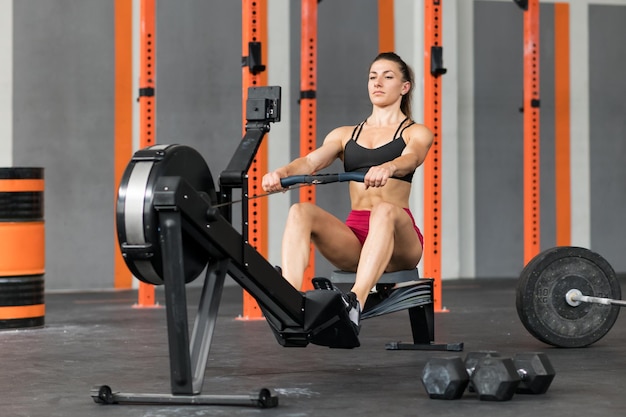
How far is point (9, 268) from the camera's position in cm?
577

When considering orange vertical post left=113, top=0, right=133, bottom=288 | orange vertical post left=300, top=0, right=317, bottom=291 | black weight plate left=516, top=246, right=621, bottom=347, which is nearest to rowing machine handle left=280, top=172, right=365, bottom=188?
black weight plate left=516, top=246, right=621, bottom=347

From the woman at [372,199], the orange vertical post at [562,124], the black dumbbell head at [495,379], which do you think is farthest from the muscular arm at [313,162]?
the orange vertical post at [562,124]

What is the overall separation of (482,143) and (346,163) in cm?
540

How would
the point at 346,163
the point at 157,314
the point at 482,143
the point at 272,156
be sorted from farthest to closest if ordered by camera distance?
the point at 482,143 < the point at 272,156 < the point at 157,314 < the point at 346,163

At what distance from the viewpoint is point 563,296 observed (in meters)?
4.82

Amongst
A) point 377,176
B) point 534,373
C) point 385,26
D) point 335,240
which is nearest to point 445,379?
point 534,373

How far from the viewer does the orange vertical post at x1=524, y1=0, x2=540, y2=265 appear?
23.2 feet

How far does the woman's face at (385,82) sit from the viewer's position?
4.50 m

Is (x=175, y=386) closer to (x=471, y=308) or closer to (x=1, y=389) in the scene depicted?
(x=1, y=389)

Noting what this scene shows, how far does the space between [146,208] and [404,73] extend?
1.70 metres

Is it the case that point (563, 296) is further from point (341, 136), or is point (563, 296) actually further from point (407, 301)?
point (341, 136)

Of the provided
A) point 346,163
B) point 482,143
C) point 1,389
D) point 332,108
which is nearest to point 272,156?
point 332,108

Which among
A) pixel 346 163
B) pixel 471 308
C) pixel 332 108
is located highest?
pixel 332 108

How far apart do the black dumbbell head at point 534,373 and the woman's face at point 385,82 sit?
4.58ft
